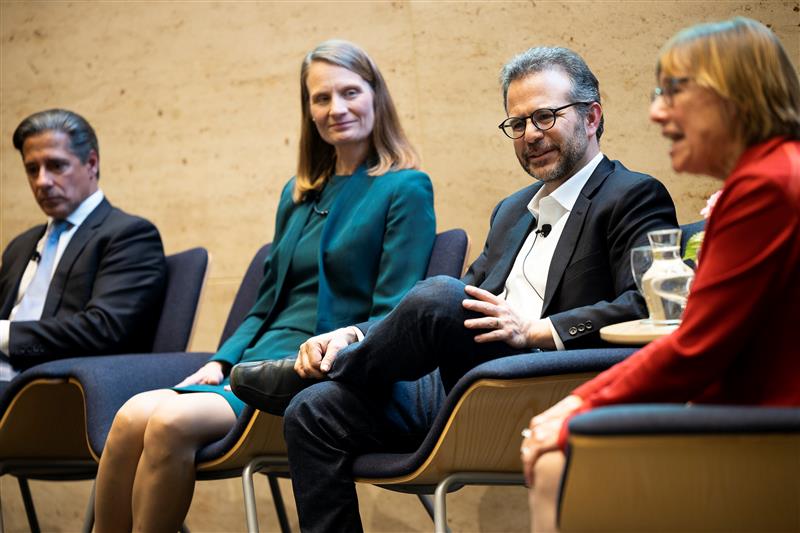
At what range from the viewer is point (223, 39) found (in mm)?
4598

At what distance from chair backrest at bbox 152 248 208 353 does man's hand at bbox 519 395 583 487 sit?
2.21 metres

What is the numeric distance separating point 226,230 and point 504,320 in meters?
2.56

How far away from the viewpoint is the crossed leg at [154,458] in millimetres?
2852

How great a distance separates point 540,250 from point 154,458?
1205 mm

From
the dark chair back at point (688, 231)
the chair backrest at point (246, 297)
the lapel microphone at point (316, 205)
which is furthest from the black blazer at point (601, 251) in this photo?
the chair backrest at point (246, 297)

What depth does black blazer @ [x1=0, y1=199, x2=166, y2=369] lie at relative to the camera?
12.0 ft

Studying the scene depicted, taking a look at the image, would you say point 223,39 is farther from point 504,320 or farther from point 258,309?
point 504,320

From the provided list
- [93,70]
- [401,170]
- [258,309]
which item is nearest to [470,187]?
[401,170]

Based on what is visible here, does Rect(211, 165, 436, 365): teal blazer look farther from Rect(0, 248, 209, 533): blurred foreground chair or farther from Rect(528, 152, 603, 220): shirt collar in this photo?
Rect(528, 152, 603, 220): shirt collar

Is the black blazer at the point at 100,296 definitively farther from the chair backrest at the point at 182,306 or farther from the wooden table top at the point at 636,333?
the wooden table top at the point at 636,333

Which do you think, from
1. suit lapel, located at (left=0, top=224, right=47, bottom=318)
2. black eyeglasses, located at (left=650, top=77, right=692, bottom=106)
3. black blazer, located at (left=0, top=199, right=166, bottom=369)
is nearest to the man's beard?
black eyeglasses, located at (left=650, top=77, right=692, bottom=106)

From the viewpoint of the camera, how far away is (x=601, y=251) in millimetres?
2539

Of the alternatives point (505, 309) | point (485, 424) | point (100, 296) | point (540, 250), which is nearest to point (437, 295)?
point (505, 309)

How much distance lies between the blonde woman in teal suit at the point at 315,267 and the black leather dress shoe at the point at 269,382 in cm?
35
